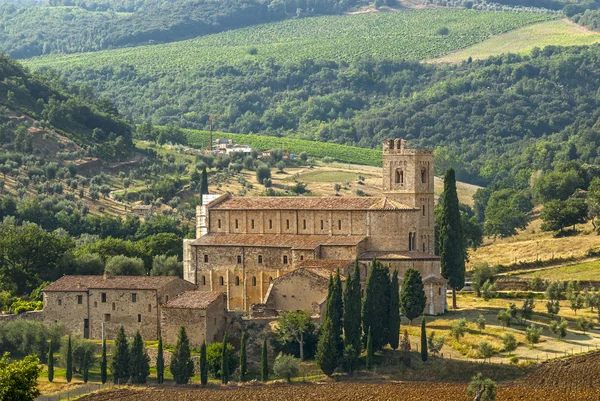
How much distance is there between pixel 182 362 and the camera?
73.5 meters

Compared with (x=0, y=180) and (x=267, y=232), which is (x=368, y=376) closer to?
(x=267, y=232)

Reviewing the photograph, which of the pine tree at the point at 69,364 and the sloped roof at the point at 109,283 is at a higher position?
the sloped roof at the point at 109,283

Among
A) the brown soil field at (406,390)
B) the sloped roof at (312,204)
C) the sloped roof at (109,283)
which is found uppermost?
the sloped roof at (312,204)

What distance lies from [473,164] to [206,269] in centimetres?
11494

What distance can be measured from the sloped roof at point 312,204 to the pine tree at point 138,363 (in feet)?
62.1

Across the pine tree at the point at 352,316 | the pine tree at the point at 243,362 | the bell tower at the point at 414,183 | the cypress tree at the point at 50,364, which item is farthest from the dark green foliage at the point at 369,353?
the cypress tree at the point at 50,364

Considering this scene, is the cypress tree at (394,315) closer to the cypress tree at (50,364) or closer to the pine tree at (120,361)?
the pine tree at (120,361)

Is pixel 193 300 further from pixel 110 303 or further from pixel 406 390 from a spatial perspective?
pixel 406 390

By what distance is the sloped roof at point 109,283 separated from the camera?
80.8 metres

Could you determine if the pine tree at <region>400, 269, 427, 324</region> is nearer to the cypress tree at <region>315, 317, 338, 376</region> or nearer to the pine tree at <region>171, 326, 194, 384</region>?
the cypress tree at <region>315, 317, 338, 376</region>

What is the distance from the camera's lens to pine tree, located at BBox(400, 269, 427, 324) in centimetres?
8006

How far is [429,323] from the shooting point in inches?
3189

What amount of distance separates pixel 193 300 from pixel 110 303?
19.6 feet

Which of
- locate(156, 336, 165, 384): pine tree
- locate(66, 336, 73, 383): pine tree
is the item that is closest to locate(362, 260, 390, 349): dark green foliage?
locate(156, 336, 165, 384): pine tree
